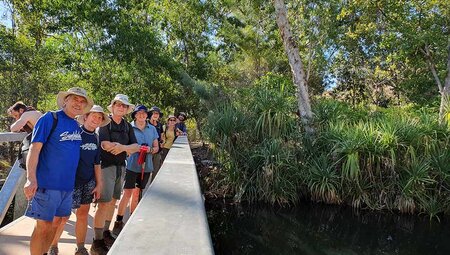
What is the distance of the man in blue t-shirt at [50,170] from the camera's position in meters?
3.05

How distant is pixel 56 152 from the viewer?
10.4ft

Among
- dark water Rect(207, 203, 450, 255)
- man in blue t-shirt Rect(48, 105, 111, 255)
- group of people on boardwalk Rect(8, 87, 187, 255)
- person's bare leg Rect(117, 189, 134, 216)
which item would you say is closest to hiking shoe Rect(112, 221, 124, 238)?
group of people on boardwalk Rect(8, 87, 187, 255)

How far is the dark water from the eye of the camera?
687 centimetres

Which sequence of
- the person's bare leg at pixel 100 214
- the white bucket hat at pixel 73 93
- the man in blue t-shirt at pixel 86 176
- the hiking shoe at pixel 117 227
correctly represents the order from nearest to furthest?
the white bucket hat at pixel 73 93, the man in blue t-shirt at pixel 86 176, the person's bare leg at pixel 100 214, the hiking shoe at pixel 117 227

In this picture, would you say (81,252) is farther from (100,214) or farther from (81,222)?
(100,214)

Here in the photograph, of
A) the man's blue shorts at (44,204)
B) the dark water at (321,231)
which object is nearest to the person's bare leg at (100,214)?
the man's blue shorts at (44,204)

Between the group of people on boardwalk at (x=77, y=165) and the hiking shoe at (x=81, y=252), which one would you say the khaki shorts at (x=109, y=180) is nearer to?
the group of people on boardwalk at (x=77, y=165)

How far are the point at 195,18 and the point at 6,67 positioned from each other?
1088 cm

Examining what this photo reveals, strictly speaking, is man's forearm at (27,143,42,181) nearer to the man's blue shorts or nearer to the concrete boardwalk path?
the man's blue shorts

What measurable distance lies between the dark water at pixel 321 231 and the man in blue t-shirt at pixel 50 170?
391 cm

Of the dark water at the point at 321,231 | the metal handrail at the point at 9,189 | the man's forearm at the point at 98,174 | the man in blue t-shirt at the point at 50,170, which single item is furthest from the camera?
the dark water at the point at 321,231

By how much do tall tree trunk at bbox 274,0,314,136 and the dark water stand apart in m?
2.51

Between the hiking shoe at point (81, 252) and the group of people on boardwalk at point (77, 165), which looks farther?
the hiking shoe at point (81, 252)

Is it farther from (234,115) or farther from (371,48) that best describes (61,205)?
(371,48)
